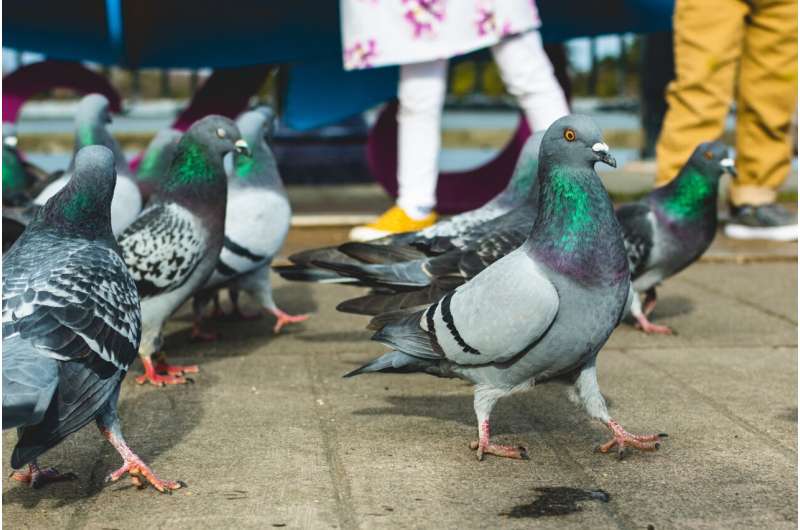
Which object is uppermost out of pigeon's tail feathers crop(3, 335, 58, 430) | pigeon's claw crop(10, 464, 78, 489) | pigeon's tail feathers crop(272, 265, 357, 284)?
pigeon's tail feathers crop(3, 335, 58, 430)

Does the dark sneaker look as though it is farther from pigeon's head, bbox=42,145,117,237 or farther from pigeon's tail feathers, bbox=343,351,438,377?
pigeon's head, bbox=42,145,117,237

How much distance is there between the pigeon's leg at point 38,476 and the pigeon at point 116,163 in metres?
2.07

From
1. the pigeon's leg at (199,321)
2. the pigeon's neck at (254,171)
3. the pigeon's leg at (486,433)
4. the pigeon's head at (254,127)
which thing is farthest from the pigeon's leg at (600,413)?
the pigeon's head at (254,127)

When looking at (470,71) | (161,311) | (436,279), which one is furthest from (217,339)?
(470,71)

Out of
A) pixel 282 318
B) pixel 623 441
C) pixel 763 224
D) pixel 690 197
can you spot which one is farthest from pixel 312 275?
pixel 763 224

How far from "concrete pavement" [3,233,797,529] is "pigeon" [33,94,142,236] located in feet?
2.18

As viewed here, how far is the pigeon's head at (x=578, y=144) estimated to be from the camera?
11.0 feet

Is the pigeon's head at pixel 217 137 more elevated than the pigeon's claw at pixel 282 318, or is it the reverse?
the pigeon's head at pixel 217 137

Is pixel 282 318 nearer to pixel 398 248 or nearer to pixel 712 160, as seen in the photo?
pixel 398 248

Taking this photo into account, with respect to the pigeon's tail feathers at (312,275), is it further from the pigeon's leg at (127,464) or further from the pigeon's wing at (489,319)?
the pigeon's leg at (127,464)

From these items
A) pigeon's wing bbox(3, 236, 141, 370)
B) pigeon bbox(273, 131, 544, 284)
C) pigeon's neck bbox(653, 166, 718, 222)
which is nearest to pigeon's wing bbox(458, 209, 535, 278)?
pigeon bbox(273, 131, 544, 284)

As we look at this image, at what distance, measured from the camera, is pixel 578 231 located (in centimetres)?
326

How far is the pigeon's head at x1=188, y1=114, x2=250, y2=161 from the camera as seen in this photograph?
4.56 m

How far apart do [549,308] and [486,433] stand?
441 millimetres
